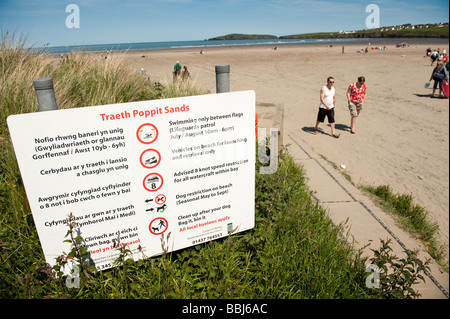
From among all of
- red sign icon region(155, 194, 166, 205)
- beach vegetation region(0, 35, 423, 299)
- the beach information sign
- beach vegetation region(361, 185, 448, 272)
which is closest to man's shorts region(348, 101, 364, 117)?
beach vegetation region(361, 185, 448, 272)

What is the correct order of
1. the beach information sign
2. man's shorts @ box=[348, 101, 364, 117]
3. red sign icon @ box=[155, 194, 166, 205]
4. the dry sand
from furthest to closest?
man's shorts @ box=[348, 101, 364, 117] → the dry sand → red sign icon @ box=[155, 194, 166, 205] → the beach information sign

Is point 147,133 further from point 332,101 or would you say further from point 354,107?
point 354,107

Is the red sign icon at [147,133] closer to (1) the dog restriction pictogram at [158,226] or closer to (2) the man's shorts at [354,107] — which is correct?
(1) the dog restriction pictogram at [158,226]

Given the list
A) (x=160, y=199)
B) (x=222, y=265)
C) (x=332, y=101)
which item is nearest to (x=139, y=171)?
(x=160, y=199)

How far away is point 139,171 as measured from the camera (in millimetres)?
2111

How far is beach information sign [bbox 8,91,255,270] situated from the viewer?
185 cm

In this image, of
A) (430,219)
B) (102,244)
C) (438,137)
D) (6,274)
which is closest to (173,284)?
(102,244)

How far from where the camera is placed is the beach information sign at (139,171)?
1853mm

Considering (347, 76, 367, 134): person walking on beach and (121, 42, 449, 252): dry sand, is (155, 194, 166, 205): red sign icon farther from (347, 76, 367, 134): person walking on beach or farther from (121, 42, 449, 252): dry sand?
(347, 76, 367, 134): person walking on beach

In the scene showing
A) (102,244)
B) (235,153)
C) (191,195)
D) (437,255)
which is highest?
(235,153)

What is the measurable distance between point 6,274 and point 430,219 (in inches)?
231

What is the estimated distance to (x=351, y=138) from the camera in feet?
29.1

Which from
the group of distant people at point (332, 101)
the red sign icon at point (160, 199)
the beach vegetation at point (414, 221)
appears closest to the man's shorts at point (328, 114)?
the group of distant people at point (332, 101)
